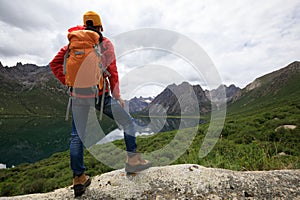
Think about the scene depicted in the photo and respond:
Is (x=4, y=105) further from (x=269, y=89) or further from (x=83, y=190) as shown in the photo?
(x=269, y=89)

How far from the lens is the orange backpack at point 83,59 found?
285 centimetres

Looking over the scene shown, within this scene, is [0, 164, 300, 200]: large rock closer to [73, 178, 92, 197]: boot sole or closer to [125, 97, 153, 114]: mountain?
[73, 178, 92, 197]: boot sole

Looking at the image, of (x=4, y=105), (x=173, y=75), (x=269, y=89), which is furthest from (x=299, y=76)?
(x=4, y=105)

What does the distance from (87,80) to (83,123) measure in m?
0.78

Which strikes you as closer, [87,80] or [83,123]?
[87,80]

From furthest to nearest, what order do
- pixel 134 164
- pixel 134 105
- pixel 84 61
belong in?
1. pixel 134 105
2. pixel 134 164
3. pixel 84 61

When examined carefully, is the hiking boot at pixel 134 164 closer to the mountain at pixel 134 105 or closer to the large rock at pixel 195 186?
the large rock at pixel 195 186

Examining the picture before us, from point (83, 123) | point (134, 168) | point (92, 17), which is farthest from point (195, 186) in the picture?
point (92, 17)

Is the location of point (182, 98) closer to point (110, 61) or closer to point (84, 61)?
point (110, 61)

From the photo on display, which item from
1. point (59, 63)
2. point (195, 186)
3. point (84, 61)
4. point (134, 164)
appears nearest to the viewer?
point (84, 61)

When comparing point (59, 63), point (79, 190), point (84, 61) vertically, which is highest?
point (59, 63)

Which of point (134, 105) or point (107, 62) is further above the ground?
point (107, 62)

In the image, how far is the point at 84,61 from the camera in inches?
111

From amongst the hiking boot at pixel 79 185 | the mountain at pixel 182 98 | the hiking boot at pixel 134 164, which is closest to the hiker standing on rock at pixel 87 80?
the hiking boot at pixel 79 185
